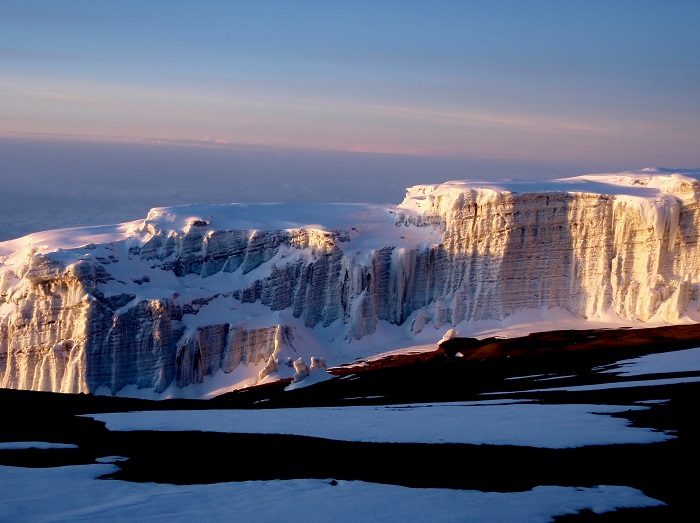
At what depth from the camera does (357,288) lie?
89.2m

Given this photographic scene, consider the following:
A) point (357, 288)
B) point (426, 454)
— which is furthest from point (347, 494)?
point (357, 288)

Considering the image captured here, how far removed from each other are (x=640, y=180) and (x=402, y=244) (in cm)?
2586

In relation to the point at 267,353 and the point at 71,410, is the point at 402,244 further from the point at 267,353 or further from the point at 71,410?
→ the point at 71,410

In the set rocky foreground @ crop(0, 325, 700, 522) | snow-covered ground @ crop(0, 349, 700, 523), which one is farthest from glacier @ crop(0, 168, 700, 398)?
snow-covered ground @ crop(0, 349, 700, 523)

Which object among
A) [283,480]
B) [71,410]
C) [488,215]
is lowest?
[71,410]

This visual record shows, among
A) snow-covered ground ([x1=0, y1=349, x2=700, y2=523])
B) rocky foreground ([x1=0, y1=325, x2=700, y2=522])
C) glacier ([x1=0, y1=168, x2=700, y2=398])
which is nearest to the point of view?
snow-covered ground ([x1=0, y1=349, x2=700, y2=523])

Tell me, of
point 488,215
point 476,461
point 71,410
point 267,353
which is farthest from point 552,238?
point 476,461

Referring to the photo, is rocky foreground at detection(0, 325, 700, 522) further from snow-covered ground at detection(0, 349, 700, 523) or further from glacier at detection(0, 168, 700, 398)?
glacier at detection(0, 168, 700, 398)

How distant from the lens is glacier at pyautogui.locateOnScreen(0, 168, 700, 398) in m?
81.5

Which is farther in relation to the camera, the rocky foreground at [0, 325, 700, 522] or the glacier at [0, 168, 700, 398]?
the glacier at [0, 168, 700, 398]

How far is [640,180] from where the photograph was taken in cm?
8631

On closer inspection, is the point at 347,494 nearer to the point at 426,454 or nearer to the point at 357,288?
the point at 426,454

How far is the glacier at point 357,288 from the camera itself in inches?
3209

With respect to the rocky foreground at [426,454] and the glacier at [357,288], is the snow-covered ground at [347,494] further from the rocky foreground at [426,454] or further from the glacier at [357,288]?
the glacier at [357,288]
